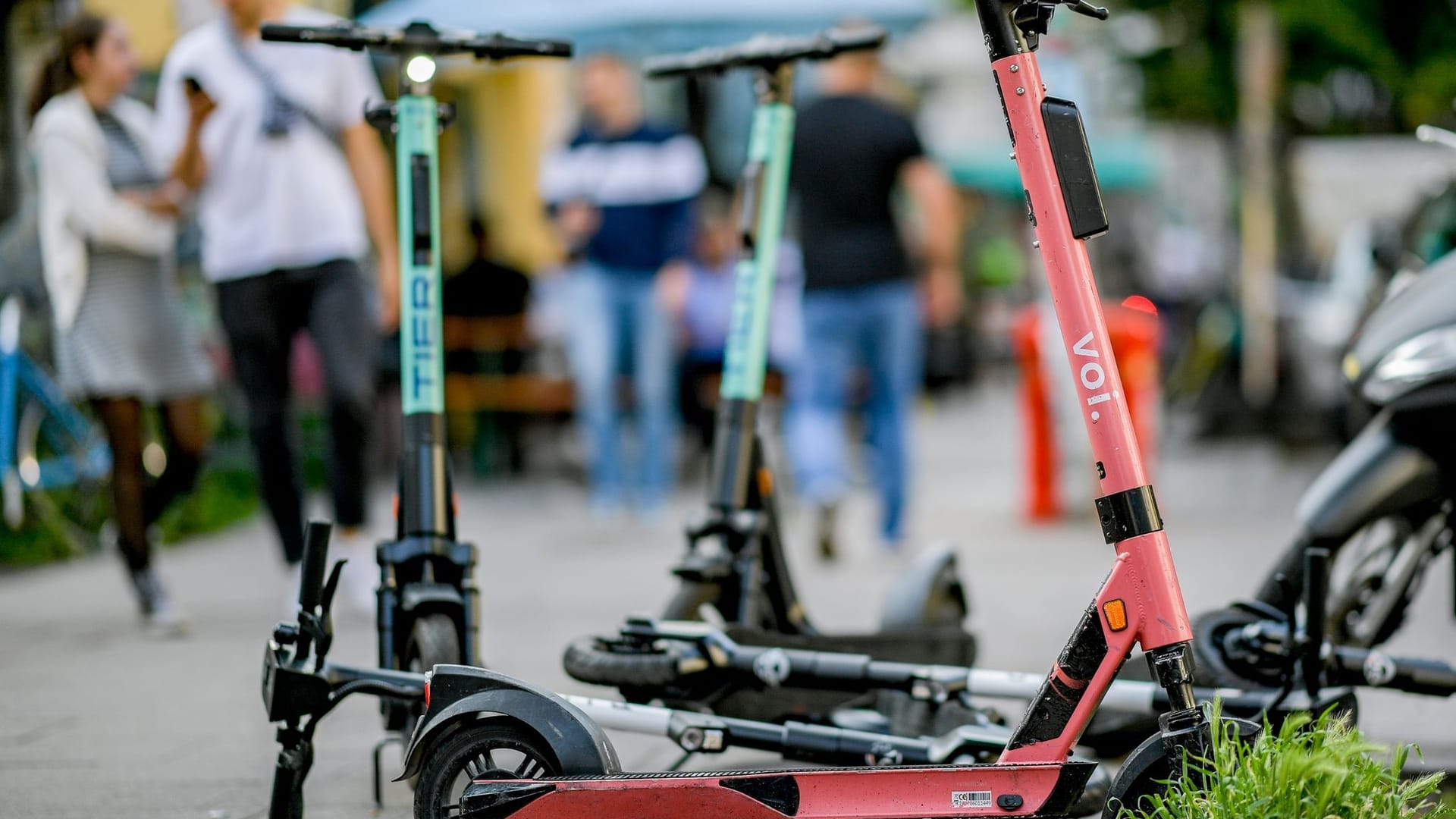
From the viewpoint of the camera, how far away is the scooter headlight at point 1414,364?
163 inches

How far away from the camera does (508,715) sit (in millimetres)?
3223

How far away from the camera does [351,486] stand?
20.4 ft

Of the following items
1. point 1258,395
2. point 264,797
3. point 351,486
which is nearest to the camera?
point 264,797

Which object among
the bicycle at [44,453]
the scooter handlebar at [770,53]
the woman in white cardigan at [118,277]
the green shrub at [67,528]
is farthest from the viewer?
the green shrub at [67,528]

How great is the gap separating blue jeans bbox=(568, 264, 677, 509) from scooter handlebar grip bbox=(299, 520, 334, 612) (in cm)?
607

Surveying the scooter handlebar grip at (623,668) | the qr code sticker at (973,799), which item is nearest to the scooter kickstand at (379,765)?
the scooter handlebar grip at (623,668)

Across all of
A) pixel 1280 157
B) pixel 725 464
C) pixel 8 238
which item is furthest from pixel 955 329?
pixel 725 464

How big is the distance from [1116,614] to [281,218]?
3.92m

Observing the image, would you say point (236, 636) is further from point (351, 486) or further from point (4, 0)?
point (4, 0)

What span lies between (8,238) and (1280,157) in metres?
14.8

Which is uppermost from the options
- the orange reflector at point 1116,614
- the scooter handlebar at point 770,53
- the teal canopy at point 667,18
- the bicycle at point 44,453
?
the teal canopy at point 667,18

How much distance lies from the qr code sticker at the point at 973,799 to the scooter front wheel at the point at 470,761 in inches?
27.3

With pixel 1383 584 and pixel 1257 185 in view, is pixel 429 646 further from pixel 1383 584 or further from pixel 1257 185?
pixel 1257 185

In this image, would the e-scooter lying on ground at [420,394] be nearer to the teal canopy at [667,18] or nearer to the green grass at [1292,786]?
the green grass at [1292,786]
